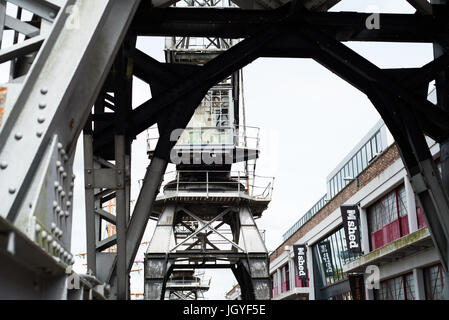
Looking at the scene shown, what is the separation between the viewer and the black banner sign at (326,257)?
42.4 m

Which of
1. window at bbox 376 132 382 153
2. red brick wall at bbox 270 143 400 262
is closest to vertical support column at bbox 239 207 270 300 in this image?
red brick wall at bbox 270 143 400 262

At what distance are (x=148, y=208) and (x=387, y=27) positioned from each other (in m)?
4.42

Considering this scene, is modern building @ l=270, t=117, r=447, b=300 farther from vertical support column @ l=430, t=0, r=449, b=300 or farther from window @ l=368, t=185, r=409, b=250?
vertical support column @ l=430, t=0, r=449, b=300

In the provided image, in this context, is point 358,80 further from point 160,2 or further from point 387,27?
point 160,2

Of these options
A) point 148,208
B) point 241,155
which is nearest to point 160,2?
point 148,208

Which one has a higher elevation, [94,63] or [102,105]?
[102,105]

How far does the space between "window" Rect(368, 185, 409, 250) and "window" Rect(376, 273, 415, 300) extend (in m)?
1.90

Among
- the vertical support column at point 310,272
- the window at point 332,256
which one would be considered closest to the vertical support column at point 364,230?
the window at point 332,256

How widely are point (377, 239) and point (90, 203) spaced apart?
2491cm

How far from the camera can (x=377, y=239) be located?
30.4 m

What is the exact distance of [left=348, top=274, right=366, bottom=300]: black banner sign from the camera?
3196 centimetres

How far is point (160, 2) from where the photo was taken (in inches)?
341

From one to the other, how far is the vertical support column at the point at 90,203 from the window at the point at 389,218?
824 inches

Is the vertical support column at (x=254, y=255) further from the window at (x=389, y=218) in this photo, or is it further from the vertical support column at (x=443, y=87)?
the vertical support column at (x=443, y=87)
